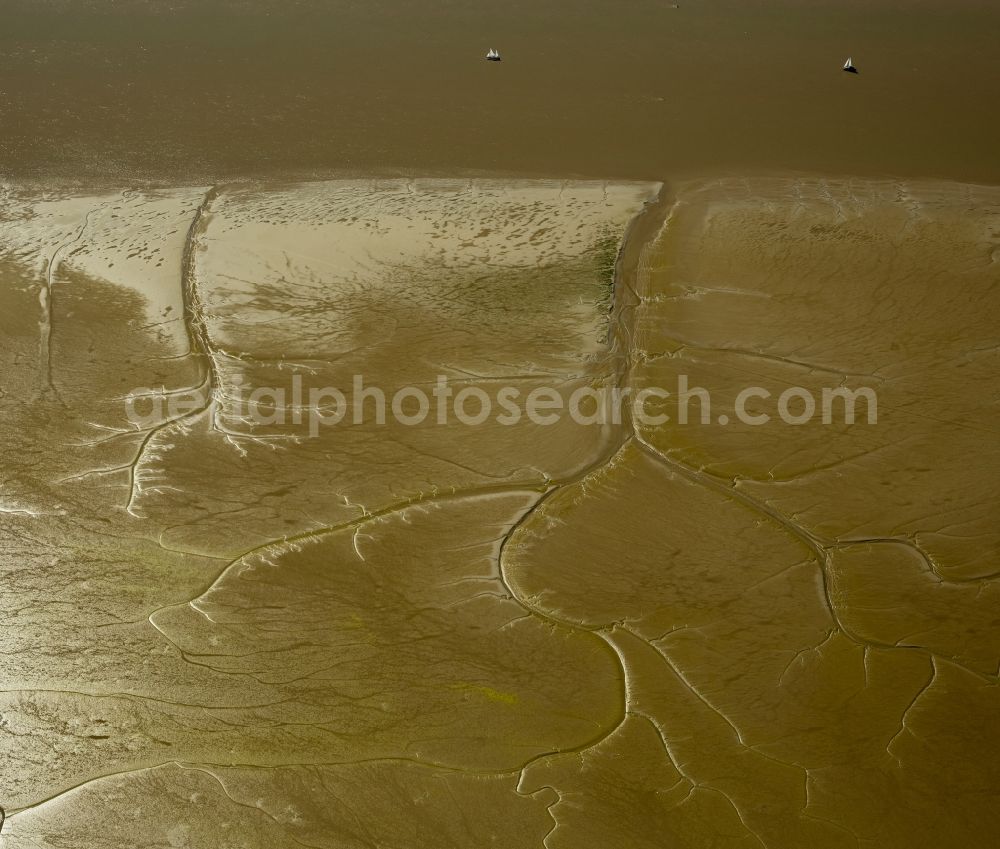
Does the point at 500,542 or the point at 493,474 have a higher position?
the point at 493,474

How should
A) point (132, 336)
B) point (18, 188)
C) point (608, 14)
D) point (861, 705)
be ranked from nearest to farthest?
point (861, 705), point (132, 336), point (18, 188), point (608, 14)

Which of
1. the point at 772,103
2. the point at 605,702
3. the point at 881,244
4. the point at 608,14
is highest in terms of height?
the point at 608,14

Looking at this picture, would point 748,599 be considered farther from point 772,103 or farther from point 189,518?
point 772,103

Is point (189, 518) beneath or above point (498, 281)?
beneath

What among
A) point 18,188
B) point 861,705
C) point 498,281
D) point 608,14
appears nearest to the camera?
point 861,705

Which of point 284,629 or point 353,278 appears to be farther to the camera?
point 353,278

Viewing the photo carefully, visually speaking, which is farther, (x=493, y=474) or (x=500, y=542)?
(x=493, y=474)

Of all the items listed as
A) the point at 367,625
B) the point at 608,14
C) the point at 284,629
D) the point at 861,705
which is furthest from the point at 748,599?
the point at 608,14
